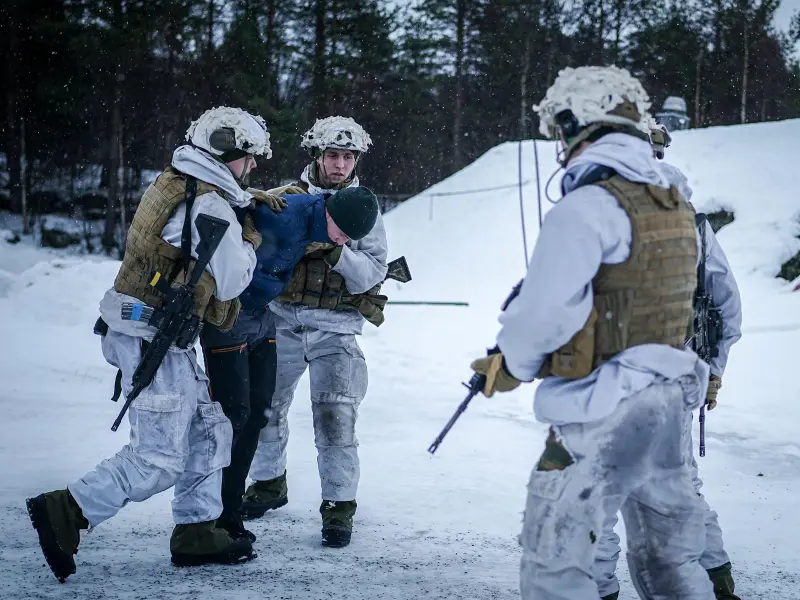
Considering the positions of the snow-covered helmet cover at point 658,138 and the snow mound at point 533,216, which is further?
the snow mound at point 533,216

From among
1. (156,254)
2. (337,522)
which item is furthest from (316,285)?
(337,522)

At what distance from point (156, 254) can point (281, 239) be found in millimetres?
642

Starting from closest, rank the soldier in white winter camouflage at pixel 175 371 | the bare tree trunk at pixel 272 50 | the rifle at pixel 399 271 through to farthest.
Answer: the soldier in white winter camouflage at pixel 175 371 → the rifle at pixel 399 271 → the bare tree trunk at pixel 272 50

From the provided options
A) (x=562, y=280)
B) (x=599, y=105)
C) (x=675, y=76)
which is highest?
(x=675, y=76)

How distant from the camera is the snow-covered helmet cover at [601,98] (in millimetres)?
2480

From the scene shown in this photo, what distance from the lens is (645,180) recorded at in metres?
2.41

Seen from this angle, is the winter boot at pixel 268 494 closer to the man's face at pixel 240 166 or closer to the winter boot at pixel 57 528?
the winter boot at pixel 57 528

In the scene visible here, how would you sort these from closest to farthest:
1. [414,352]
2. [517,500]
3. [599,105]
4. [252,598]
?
[599,105], [252,598], [517,500], [414,352]

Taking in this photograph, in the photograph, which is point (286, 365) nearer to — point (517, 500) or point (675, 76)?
point (517, 500)

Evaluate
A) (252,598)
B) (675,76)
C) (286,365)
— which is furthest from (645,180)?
(675,76)

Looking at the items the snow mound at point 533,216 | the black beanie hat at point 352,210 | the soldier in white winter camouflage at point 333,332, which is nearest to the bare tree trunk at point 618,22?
the snow mound at point 533,216

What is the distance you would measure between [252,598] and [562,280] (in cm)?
190

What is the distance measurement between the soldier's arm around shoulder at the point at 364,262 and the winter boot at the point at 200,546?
140cm

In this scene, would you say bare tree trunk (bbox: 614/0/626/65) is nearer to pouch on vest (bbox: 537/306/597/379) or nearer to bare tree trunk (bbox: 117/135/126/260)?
bare tree trunk (bbox: 117/135/126/260)
